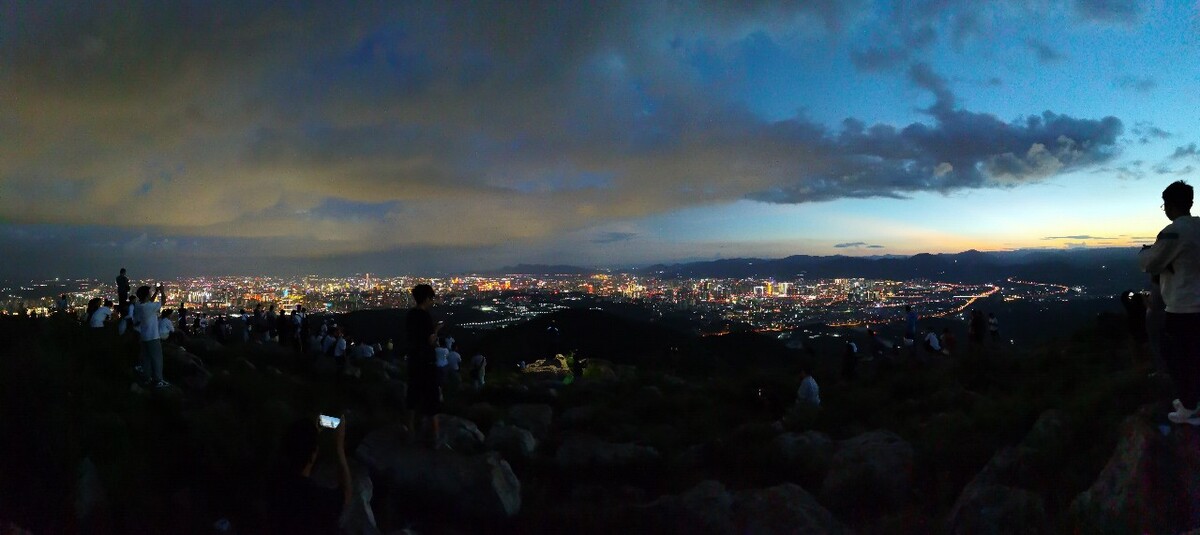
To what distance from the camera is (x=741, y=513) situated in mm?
6527

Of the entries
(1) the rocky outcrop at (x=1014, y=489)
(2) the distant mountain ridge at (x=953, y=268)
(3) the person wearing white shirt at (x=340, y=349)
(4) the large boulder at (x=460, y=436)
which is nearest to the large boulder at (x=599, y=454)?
(4) the large boulder at (x=460, y=436)

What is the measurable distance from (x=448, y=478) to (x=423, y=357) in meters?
1.60

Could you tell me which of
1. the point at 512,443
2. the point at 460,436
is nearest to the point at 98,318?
the point at 460,436

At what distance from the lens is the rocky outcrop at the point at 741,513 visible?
20.3 ft

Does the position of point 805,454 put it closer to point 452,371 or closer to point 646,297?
point 452,371

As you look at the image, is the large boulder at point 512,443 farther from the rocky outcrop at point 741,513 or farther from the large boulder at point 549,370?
the large boulder at point 549,370

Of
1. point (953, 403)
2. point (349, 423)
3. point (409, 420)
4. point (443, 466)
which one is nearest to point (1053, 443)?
point (953, 403)

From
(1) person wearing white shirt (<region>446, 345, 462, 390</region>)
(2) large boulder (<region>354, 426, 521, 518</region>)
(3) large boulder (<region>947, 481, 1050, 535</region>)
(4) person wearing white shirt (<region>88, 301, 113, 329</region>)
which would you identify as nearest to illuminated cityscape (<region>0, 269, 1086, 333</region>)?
(1) person wearing white shirt (<region>446, 345, 462, 390</region>)

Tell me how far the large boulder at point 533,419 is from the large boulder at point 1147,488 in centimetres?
911

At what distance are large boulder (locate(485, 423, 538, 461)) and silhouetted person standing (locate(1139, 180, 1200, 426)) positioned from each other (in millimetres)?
8524

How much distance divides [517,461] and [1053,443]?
25.0 feet

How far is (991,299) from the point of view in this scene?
60.6m

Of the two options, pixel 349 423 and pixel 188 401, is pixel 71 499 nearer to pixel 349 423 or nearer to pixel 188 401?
pixel 188 401

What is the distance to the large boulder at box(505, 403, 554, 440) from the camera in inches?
499
